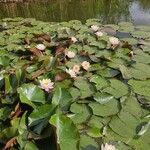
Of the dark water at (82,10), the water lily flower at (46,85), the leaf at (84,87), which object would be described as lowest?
the dark water at (82,10)

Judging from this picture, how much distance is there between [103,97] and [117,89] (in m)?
0.21

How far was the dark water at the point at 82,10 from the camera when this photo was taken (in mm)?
5559

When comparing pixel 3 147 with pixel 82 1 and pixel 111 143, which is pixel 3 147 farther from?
pixel 82 1

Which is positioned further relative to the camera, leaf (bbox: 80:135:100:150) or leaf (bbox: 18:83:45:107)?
leaf (bbox: 18:83:45:107)

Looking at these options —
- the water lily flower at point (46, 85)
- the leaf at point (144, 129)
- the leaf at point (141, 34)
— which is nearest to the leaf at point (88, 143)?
the leaf at point (144, 129)

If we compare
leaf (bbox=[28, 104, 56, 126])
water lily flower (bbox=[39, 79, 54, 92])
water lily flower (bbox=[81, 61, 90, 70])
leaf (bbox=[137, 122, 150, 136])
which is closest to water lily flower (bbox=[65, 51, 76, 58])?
water lily flower (bbox=[81, 61, 90, 70])

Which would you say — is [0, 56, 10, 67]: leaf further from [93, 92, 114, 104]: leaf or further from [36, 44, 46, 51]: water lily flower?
[93, 92, 114, 104]: leaf

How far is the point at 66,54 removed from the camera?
3.11 m

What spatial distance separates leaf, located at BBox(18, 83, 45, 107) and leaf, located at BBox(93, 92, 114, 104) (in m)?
0.38

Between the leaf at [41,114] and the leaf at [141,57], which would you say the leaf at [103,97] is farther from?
the leaf at [141,57]

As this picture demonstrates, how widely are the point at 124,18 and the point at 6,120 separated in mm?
3678

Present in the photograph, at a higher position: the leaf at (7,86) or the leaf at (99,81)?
the leaf at (7,86)

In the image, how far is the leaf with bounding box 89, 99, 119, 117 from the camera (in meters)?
2.29

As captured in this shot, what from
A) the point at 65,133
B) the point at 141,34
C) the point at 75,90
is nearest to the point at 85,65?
the point at 75,90
